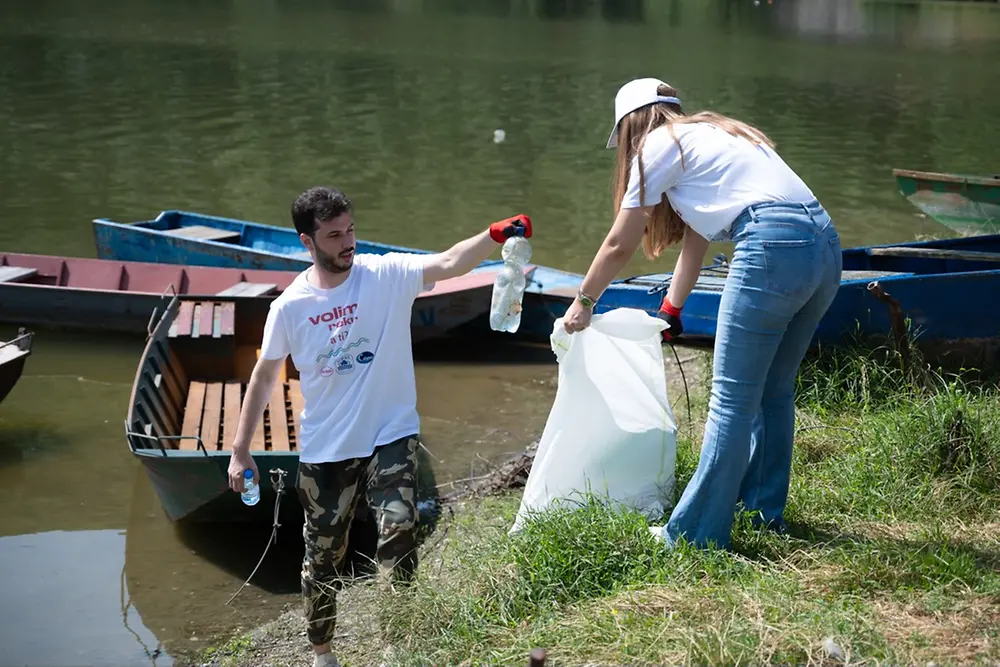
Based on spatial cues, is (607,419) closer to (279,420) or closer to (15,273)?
(279,420)

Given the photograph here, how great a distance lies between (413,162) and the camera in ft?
63.7

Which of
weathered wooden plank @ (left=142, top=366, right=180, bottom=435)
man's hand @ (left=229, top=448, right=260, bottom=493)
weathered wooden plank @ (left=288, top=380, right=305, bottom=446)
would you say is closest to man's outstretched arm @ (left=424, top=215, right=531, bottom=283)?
man's hand @ (left=229, top=448, right=260, bottom=493)

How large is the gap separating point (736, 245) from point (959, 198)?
9.08 metres

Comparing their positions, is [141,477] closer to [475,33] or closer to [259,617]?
[259,617]

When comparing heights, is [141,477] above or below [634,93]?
below

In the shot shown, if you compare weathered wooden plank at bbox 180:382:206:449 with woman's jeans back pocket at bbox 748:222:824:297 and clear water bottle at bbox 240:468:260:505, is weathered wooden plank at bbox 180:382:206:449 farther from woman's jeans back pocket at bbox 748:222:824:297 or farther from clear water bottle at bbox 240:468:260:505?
woman's jeans back pocket at bbox 748:222:824:297

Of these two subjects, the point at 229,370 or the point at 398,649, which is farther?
the point at 229,370

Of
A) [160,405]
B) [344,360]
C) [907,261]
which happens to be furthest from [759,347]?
[907,261]

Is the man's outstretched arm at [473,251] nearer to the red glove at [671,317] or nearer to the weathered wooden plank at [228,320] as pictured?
the red glove at [671,317]

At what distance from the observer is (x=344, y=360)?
427cm

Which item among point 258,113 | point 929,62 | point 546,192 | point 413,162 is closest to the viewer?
point 546,192

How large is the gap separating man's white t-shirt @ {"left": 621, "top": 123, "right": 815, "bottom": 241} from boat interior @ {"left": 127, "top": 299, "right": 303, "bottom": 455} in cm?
364

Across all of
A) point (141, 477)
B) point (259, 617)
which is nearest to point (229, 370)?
point (141, 477)

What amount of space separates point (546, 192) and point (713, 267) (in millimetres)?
9416
